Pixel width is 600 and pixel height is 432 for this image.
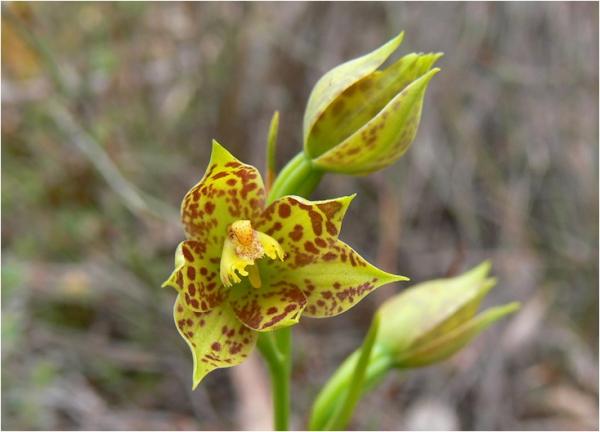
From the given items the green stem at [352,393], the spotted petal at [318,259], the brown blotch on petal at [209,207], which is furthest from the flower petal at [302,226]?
the green stem at [352,393]

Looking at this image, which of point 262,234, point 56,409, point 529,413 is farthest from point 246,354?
point 529,413

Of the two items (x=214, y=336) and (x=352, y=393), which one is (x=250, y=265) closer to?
(x=214, y=336)

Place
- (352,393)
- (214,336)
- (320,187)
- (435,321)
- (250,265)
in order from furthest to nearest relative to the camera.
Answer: (320,187)
(435,321)
(352,393)
(250,265)
(214,336)

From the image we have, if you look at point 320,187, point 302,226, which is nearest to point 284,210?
point 302,226

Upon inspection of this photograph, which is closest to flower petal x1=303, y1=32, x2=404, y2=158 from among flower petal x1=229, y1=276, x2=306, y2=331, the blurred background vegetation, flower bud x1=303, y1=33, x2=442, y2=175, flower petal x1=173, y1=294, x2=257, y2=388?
flower bud x1=303, y1=33, x2=442, y2=175

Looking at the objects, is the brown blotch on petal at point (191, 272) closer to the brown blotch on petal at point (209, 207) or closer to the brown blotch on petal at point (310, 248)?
the brown blotch on petal at point (209, 207)

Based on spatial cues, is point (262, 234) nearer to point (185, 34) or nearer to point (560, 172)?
point (185, 34)
